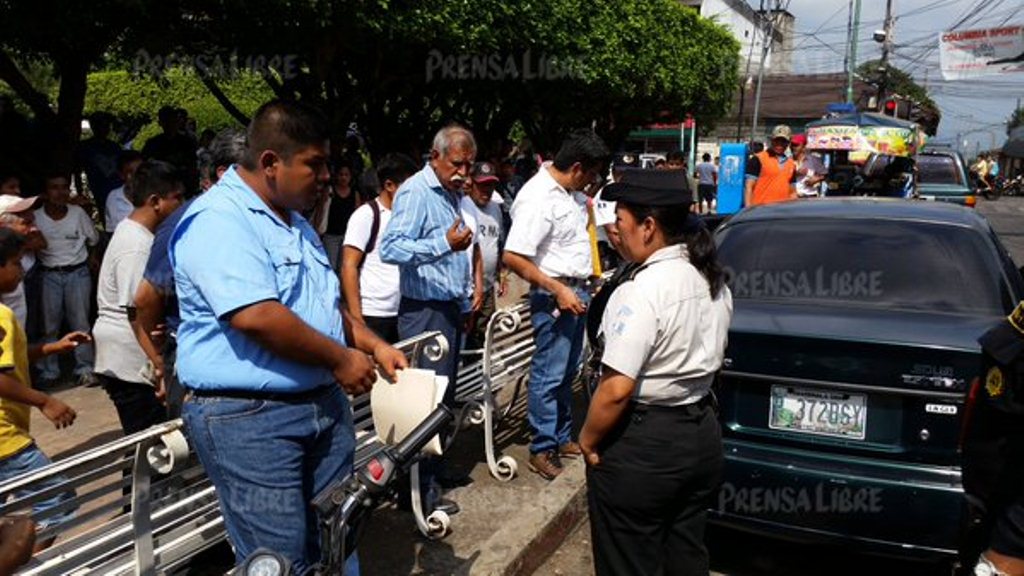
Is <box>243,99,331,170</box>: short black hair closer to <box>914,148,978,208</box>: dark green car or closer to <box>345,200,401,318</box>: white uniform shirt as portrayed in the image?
<box>345,200,401,318</box>: white uniform shirt

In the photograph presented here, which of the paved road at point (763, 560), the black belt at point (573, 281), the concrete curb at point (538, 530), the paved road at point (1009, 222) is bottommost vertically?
the paved road at point (1009, 222)

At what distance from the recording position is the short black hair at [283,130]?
7.35 feet

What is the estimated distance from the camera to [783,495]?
11.6 ft

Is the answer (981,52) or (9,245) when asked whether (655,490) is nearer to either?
(9,245)

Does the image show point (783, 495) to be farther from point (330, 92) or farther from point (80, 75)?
point (330, 92)

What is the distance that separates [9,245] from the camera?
3.09m

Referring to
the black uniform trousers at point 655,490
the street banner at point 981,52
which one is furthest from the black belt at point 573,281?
the street banner at point 981,52

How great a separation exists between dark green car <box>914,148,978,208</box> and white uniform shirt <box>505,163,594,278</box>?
1252 cm

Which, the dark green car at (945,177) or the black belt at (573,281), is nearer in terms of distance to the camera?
the black belt at (573,281)

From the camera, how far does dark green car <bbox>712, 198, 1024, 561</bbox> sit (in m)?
3.29

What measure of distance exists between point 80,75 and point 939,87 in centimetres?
5425

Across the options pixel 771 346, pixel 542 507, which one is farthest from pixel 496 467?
Answer: pixel 771 346

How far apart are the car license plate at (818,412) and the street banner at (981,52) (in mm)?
29045

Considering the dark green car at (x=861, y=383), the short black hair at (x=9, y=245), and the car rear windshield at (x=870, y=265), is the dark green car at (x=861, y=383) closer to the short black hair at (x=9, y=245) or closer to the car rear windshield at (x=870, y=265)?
the car rear windshield at (x=870, y=265)
